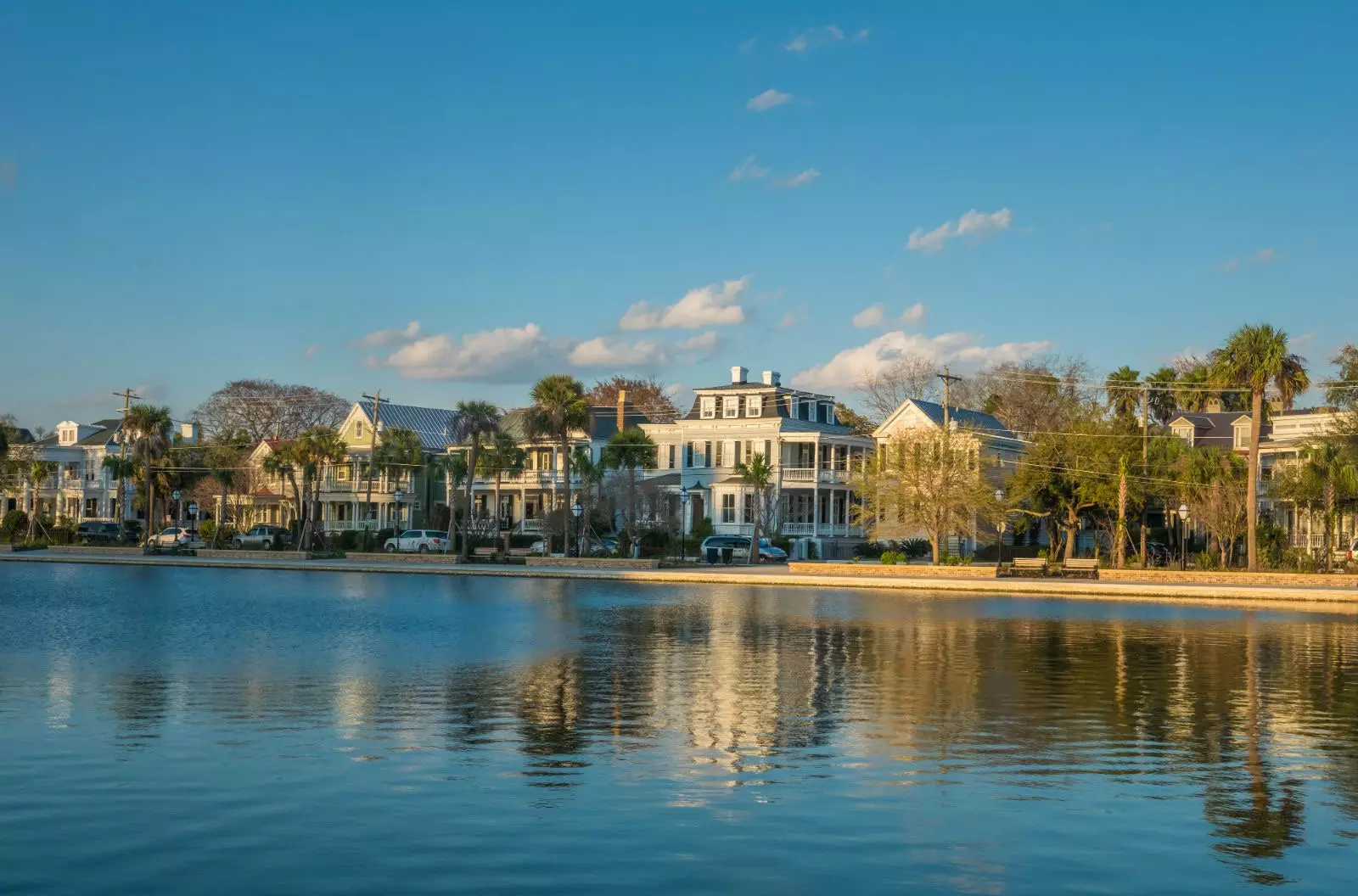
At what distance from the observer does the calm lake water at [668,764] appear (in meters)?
10.8

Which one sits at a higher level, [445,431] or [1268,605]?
[445,431]

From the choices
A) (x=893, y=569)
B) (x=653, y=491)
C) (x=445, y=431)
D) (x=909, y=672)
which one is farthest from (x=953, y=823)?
(x=445, y=431)

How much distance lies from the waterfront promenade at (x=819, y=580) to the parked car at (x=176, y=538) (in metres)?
11.5

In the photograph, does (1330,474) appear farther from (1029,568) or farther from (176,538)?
(176,538)

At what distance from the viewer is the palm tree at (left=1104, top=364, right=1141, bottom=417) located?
89.0 meters

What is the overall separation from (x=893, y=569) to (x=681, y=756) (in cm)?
5112

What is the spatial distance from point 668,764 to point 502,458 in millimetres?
71225

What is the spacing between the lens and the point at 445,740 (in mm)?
16156

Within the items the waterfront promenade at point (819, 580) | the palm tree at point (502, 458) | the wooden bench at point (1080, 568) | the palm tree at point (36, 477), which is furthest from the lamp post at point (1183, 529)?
the palm tree at point (36, 477)

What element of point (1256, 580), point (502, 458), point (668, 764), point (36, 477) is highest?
point (502, 458)

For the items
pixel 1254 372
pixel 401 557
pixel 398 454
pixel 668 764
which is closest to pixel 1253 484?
pixel 1254 372

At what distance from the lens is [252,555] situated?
7694 cm

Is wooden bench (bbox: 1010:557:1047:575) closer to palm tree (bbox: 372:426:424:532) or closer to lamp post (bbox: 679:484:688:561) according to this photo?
lamp post (bbox: 679:484:688:561)

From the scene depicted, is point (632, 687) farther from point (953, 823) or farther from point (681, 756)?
point (953, 823)
